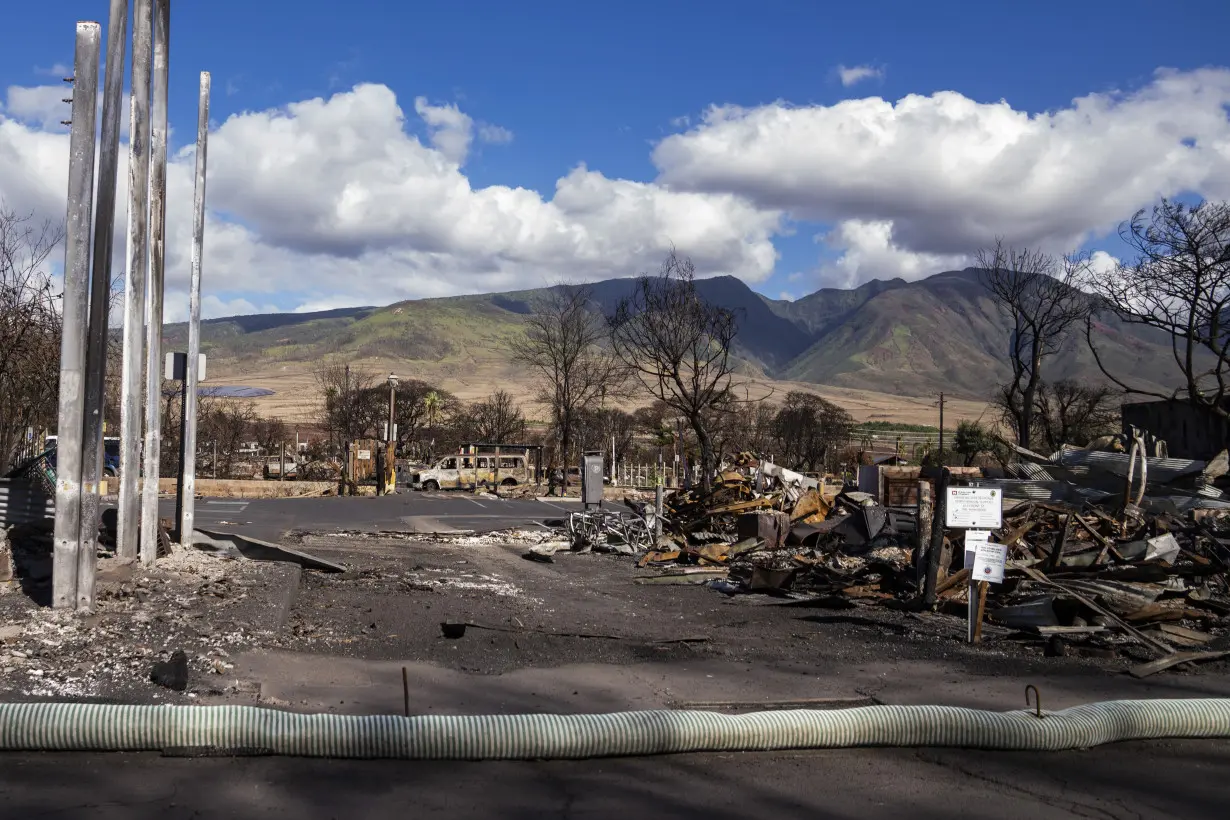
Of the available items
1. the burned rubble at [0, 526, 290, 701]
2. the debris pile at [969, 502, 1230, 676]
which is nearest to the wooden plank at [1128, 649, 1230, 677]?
the debris pile at [969, 502, 1230, 676]

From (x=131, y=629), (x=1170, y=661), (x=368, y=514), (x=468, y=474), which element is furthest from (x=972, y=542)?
(x=468, y=474)

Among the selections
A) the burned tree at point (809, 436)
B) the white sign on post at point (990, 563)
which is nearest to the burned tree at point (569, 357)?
the burned tree at point (809, 436)

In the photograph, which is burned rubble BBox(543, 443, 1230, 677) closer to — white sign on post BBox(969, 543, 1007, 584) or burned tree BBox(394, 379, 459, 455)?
white sign on post BBox(969, 543, 1007, 584)

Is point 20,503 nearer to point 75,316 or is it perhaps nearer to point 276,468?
point 75,316

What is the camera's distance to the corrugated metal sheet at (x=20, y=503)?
13.5 meters

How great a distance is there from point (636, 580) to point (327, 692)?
29.1 feet

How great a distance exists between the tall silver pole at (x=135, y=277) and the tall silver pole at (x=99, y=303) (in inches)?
74.2

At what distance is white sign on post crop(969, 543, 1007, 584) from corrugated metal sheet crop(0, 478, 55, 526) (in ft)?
35.5

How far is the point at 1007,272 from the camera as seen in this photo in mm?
40094

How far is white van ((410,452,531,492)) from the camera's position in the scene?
43781 millimetres

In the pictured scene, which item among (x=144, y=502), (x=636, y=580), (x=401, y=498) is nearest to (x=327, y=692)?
(x=144, y=502)

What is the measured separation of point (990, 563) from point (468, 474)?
35.1 m

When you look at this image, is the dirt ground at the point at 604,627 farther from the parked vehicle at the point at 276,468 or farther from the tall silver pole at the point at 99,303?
the parked vehicle at the point at 276,468

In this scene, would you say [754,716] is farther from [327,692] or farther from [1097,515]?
[1097,515]
